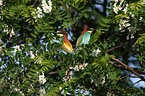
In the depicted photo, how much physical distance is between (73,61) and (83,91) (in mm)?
253

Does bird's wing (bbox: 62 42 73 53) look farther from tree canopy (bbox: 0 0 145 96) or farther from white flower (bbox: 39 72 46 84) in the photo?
white flower (bbox: 39 72 46 84)

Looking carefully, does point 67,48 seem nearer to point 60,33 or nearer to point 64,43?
point 64,43

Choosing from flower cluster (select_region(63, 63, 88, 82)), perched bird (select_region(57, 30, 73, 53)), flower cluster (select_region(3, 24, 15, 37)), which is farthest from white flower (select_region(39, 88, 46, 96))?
flower cluster (select_region(3, 24, 15, 37))

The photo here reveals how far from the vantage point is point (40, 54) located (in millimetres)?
1249

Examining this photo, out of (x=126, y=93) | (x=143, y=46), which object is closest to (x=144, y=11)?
(x=143, y=46)

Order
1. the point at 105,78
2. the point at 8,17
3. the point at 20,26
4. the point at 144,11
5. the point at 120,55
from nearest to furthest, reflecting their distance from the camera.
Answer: the point at 105,78
the point at 144,11
the point at 8,17
the point at 20,26
the point at 120,55

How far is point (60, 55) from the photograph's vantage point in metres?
1.27

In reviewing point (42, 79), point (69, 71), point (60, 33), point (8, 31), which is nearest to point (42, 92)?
point (42, 79)

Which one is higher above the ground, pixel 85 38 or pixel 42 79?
pixel 85 38

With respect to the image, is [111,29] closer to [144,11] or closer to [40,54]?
[144,11]

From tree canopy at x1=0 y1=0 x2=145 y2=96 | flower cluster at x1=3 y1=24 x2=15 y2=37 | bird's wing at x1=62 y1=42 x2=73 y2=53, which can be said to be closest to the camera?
tree canopy at x1=0 y1=0 x2=145 y2=96

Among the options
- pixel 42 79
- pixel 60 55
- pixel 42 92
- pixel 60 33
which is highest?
pixel 60 33

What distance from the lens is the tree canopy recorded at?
122 cm

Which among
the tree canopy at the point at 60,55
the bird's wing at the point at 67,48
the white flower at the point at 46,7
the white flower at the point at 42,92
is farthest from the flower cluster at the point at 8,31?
the white flower at the point at 42,92
